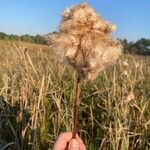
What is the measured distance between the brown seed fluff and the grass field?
1793 mm

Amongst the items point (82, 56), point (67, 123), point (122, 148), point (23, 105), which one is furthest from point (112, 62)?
point (23, 105)

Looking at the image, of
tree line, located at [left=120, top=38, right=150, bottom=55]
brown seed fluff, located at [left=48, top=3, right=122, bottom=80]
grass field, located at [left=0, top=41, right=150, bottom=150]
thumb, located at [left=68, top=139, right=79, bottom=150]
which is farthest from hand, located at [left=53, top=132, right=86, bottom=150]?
tree line, located at [left=120, top=38, right=150, bottom=55]

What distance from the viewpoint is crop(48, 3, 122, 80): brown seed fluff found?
0.95 meters

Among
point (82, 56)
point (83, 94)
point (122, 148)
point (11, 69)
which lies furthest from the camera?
point (11, 69)

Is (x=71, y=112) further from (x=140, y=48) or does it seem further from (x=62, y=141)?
(x=140, y=48)

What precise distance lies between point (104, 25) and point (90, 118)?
2.25 metres

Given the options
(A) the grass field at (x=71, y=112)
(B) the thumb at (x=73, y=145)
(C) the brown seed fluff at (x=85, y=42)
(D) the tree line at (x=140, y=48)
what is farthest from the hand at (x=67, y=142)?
(D) the tree line at (x=140, y=48)

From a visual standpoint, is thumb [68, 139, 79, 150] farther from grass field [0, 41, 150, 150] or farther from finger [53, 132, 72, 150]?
grass field [0, 41, 150, 150]

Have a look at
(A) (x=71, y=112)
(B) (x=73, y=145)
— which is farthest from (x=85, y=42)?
(A) (x=71, y=112)

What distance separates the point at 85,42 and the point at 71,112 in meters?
2.22

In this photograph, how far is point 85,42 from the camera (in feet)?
3.09

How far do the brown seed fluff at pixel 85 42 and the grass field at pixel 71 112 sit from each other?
A: 1.79 m

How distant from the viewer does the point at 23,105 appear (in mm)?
3287

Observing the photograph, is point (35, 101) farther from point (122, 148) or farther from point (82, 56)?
point (82, 56)
